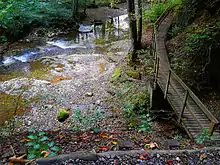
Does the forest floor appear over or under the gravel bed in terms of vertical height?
under

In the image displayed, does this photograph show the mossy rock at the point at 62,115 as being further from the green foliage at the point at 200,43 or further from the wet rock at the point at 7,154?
the green foliage at the point at 200,43

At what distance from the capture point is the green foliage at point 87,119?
7.89 m

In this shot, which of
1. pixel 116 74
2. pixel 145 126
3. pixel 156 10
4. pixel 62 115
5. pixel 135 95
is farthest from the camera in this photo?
pixel 156 10

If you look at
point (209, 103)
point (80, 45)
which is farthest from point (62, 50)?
point (209, 103)

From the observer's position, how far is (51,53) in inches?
632

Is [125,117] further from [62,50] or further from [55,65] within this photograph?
[62,50]

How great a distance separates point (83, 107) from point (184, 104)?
4.86m

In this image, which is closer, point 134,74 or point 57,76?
point 134,74

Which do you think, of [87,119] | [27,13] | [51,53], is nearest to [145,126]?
[87,119]

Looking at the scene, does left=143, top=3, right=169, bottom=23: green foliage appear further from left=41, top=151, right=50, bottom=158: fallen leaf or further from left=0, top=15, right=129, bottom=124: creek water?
left=41, top=151, right=50, bottom=158: fallen leaf

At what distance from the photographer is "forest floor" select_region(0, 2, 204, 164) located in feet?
18.1

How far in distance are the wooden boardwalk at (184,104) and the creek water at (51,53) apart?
19.2 ft

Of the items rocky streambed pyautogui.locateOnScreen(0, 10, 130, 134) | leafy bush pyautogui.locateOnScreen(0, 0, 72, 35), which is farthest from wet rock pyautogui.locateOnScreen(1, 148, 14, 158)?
leafy bush pyautogui.locateOnScreen(0, 0, 72, 35)

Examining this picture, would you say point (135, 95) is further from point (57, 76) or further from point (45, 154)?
point (45, 154)
